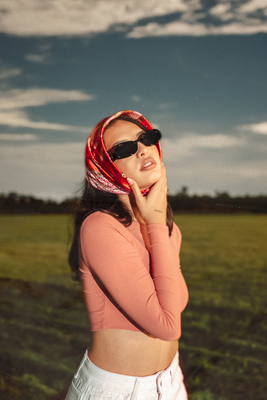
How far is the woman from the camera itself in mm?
808

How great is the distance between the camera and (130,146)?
2.83 feet

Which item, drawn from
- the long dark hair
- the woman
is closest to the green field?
the long dark hair

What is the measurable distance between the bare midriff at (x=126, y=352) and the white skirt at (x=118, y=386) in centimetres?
2

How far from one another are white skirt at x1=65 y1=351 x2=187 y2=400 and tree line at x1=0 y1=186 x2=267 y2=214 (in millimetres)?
596

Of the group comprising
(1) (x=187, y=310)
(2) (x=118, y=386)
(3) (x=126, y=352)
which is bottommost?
(1) (x=187, y=310)

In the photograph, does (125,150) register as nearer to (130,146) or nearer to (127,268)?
(130,146)

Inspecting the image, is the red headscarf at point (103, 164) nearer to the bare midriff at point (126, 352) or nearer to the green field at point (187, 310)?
the bare midriff at point (126, 352)

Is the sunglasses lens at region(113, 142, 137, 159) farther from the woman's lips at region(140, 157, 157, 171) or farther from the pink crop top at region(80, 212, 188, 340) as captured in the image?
the pink crop top at region(80, 212, 188, 340)

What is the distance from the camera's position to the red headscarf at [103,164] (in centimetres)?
85

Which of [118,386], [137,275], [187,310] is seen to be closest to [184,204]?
[137,275]

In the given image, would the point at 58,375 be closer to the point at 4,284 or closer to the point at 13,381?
the point at 13,381

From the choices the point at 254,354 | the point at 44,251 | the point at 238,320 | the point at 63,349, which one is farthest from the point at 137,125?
the point at 254,354

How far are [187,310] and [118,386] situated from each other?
2.22m

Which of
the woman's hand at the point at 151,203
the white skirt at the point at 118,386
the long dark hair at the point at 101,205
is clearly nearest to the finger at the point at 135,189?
the woman's hand at the point at 151,203
